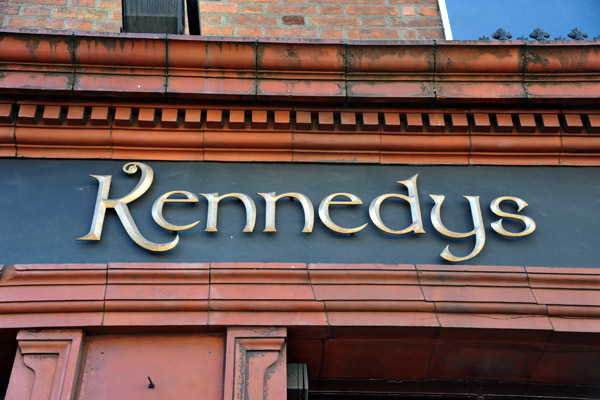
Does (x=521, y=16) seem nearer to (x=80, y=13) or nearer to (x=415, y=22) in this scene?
(x=415, y=22)

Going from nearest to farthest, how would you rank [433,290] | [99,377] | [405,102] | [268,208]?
[99,377], [433,290], [268,208], [405,102]

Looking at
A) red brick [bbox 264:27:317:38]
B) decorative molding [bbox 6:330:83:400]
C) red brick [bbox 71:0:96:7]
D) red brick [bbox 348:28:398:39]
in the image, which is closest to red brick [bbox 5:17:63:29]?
red brick [bbox 71:0:96:7]

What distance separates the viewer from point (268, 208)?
565 cm

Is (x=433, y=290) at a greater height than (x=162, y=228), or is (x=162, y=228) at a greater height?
(x=162, y=228)

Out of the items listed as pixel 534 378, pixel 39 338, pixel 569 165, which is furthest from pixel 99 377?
pixel 569 165

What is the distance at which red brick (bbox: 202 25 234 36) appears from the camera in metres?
7.47

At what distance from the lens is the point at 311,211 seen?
5.65 metres

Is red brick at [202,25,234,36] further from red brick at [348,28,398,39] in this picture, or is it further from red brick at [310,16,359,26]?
red brick at [348,28,398,39]

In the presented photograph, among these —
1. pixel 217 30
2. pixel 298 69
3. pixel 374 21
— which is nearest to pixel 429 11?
pixel 374 21

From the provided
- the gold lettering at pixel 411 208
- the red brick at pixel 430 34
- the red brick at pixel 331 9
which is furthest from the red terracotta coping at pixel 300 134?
the red brick at pixel 331 9

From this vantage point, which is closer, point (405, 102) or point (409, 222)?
point (409, 222)

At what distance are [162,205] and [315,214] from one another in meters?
1.01

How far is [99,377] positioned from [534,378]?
106 inches

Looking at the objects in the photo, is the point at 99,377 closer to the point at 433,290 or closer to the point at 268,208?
the point at 268,208
